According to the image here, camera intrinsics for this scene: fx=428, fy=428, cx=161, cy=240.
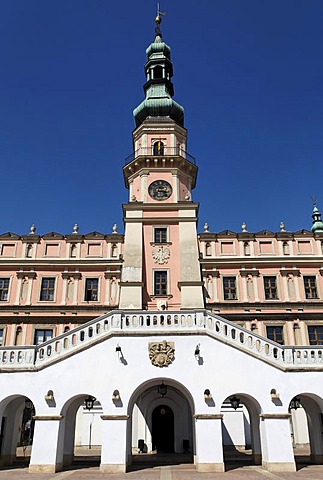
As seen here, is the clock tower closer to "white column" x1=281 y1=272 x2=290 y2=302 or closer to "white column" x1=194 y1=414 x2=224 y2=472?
"white column" x1=194 y1=414 x2=224 y2=472

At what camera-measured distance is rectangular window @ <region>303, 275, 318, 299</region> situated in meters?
31.3

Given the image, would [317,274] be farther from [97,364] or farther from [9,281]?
[9,281]

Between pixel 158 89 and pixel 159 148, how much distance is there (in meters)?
6.73

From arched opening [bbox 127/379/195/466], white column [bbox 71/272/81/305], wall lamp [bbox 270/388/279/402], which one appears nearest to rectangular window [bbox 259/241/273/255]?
arched opening [bbox 127/379/195/466]

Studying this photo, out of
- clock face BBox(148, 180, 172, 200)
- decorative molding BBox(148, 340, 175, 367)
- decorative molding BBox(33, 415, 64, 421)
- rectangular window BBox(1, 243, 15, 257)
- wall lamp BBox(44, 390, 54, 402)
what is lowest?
decorative molding BBox(33, 415, 64, 421)

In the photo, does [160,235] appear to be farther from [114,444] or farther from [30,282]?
[114,444]

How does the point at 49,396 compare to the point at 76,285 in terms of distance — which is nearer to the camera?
the point at 49,396

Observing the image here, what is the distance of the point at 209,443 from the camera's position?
53.8ft

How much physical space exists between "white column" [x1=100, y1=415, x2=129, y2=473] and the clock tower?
8.41 meters

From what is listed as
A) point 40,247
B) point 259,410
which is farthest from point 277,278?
point 40,247

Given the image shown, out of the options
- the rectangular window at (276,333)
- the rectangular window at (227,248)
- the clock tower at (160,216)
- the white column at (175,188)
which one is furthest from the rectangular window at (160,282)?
the rectangular window at (276,333)

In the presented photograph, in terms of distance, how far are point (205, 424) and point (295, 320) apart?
15.9 m

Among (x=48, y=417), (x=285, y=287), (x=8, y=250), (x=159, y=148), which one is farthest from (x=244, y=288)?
(x=48, y=417)

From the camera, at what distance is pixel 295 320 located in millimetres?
30375
